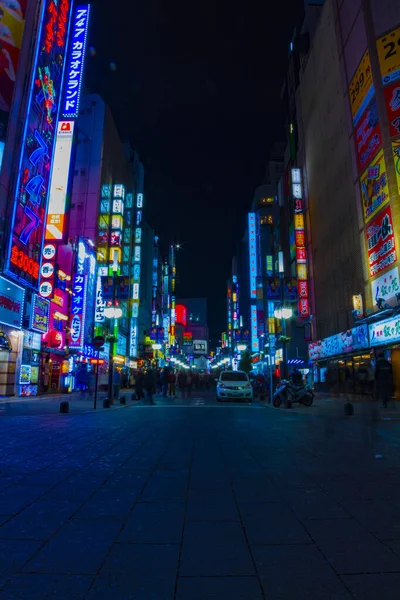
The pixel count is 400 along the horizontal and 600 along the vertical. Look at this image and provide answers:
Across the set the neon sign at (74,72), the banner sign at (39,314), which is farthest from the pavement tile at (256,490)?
the neon sign at (74,72)

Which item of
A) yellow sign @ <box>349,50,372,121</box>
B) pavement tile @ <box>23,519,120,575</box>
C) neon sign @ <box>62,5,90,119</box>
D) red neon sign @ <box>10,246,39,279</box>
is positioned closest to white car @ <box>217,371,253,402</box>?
red neon sign @ <box>10,246,39,279</box>

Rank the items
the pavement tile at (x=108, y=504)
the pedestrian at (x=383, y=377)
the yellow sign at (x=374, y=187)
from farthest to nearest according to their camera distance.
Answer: the yellow sign at (x=374, y=187) → the pedestrian at (x=383, y=377) → the pavement tile at (x=108, y=504)

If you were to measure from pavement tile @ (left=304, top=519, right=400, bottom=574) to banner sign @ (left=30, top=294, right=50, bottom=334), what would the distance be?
25920 millimetres

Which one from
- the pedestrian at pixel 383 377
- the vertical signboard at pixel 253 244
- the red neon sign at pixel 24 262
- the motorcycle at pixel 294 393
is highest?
the vertical signboard at pixel 253 244

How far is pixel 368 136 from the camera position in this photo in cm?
2658

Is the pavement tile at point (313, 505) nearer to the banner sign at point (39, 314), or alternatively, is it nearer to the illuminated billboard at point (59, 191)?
the banner sign at point (39, 314)

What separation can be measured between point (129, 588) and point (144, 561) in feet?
1.25

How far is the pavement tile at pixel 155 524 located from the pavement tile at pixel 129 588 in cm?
61

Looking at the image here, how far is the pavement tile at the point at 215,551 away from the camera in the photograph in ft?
8.89

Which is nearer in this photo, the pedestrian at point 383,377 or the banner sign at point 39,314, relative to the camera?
the pedestrian at point 383,377

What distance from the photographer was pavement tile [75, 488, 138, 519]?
151 inches

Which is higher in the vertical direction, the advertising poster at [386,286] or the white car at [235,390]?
the advertising poster at [386,286]

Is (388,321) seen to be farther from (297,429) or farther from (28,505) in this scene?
(28,505)

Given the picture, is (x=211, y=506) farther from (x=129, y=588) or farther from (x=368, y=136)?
(x=368, y=136)
